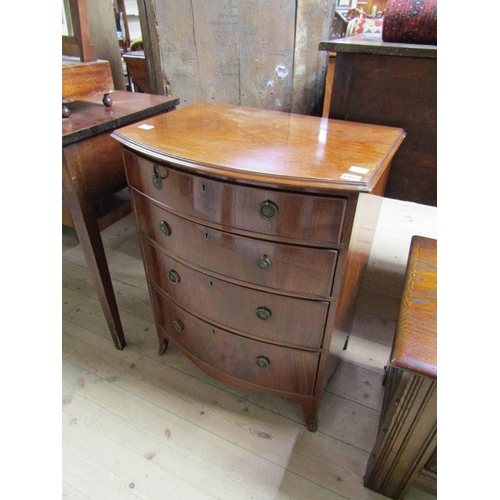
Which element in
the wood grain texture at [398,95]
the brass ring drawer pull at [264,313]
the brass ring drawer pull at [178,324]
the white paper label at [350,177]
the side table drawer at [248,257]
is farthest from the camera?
the brass ring drawer pull at [178,324]

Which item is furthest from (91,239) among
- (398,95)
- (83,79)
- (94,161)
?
(398,95)

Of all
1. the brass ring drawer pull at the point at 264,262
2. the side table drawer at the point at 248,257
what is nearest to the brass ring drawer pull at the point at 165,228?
the side table drawer at the point at 248,257

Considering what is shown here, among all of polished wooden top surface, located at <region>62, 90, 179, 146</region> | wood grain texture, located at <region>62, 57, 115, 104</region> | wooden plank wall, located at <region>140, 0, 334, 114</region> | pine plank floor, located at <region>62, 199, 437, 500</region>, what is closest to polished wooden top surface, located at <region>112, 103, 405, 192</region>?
polished wooden top surface, located at <region>62, 90, 179, 146</region>

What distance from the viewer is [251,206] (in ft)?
2.43

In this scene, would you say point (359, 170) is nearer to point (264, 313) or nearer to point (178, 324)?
point (264, 313)

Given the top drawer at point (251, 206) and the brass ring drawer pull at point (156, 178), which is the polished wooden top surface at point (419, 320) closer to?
the top drawer at point (251, 206)

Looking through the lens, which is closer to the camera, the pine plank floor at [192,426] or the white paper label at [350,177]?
the white paper label at [350,177]

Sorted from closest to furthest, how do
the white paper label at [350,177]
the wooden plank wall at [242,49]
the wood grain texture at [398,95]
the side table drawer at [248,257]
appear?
the white paper label at [350,177]
the side table drawer at [248,257]
the wood grain texture at [398,95]
the wooden plank wall at [242,49]

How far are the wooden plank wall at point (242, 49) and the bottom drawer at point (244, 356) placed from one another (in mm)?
914

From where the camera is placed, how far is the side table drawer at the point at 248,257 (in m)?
0.77

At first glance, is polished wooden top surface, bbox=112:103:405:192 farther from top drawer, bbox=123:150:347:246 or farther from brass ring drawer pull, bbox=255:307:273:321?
brass ring drawer pull, bbox=255:307:273:321

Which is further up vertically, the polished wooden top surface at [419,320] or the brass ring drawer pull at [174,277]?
the polished wooden top surface at [419,320]
